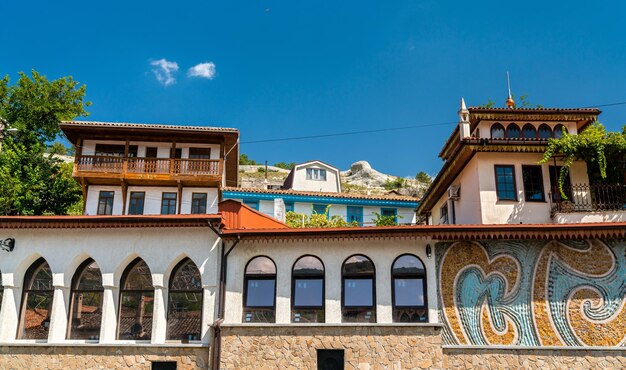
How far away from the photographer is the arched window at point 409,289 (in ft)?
49.1

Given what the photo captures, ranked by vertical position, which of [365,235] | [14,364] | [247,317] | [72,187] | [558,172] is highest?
[72,187]

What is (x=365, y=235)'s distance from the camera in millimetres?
15070

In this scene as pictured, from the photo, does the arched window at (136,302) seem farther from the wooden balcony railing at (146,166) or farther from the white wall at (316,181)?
the white wall at (316,181)

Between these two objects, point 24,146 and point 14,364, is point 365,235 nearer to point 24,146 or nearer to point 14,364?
point 14,364

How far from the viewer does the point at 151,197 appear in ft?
87.0

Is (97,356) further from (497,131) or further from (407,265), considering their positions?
(497,131)

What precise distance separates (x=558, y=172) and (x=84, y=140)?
2205 centimetres

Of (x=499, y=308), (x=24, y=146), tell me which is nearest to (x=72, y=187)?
(x=24, y=146)

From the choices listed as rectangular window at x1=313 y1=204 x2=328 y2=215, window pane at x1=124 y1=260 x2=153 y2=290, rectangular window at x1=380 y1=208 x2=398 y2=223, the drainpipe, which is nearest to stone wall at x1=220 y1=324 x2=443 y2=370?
the drainpipe

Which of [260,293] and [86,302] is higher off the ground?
[260,293]

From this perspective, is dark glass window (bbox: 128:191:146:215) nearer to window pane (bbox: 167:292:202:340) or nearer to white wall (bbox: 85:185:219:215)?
white wall (bbox: 85:185:219:215)

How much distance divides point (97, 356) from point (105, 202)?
41.6ft

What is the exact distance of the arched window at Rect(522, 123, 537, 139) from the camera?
19.1 meters

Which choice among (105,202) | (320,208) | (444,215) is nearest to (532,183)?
(444,215)
